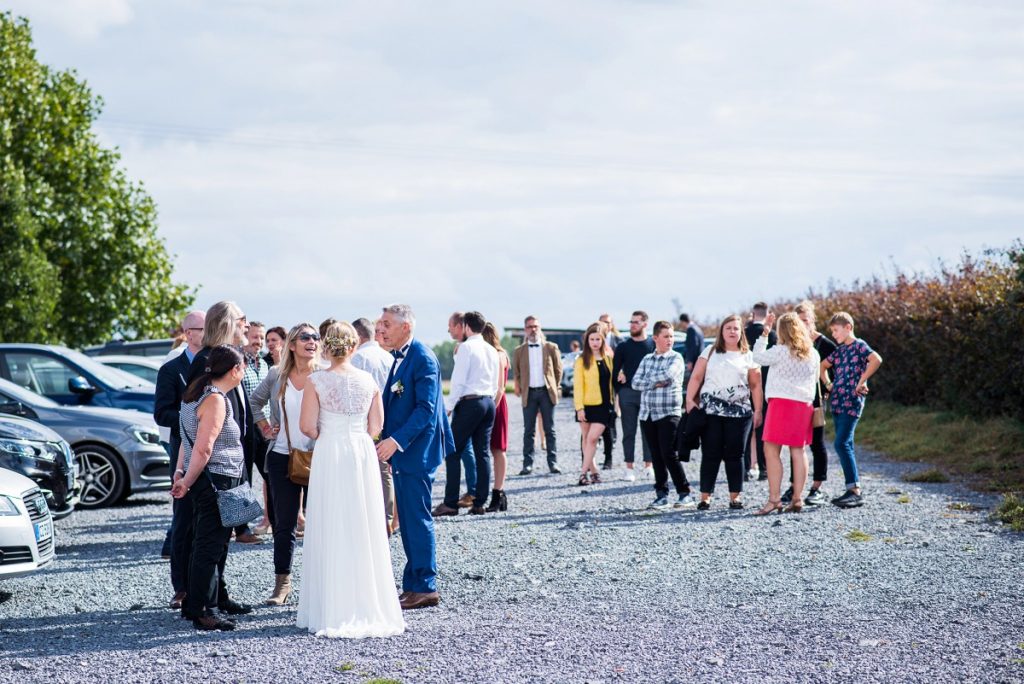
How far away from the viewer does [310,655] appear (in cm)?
645

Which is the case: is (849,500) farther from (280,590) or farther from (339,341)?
(339,341)

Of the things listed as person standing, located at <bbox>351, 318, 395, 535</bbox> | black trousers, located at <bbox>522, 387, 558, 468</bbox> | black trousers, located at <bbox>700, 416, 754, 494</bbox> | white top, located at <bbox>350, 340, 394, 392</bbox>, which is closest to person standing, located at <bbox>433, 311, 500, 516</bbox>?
person standing, located at <bbox>351, 318, 395, 535</bbox>

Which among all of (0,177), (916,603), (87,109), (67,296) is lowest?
(916,603)

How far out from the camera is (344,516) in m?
7.07

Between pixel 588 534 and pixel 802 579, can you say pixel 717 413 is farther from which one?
pixel 802 579

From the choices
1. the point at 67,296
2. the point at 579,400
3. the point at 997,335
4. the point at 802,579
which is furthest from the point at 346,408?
the point at 67,296

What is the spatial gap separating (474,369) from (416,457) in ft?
13.2

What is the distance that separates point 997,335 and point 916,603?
9.87 m

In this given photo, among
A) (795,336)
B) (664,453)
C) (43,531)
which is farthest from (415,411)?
(664,453)

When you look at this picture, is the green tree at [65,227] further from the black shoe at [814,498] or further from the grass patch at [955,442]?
the black shoe at [814,498]

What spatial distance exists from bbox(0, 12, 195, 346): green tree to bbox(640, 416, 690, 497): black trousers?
24464 mm

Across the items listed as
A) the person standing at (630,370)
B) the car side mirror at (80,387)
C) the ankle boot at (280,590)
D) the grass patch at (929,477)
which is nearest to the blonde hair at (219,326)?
the ankle boot at (280,590)

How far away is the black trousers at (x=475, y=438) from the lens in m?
11.9

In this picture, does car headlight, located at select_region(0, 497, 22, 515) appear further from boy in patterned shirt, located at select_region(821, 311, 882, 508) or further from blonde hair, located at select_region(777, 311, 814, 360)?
boy in patterned shirt, located at select_region(821, 311, 882, 508)
